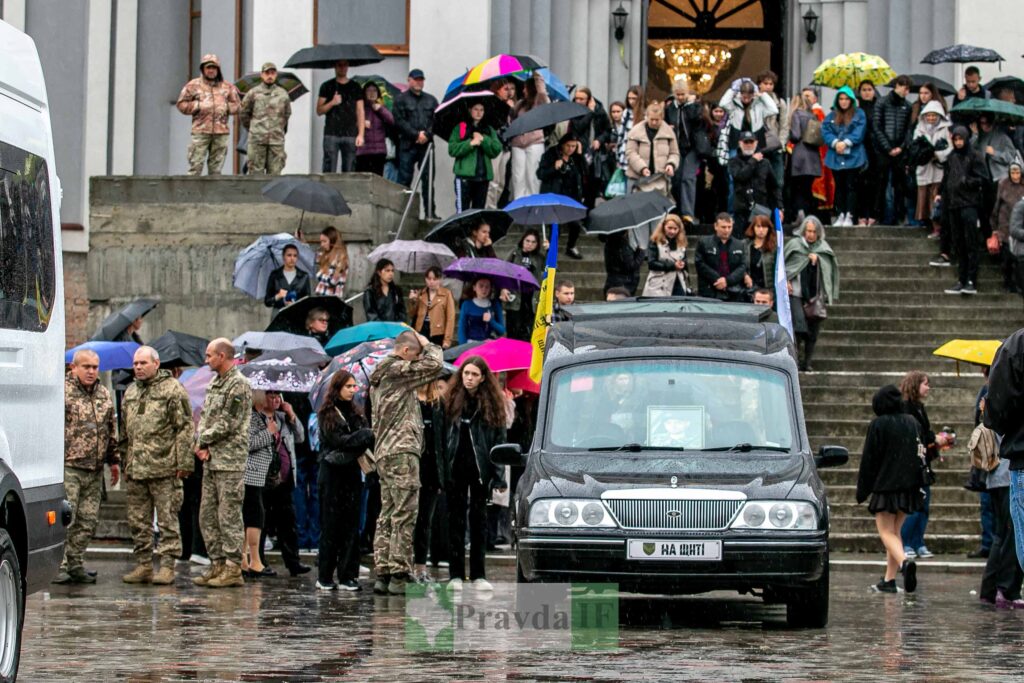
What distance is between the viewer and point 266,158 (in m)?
25.0

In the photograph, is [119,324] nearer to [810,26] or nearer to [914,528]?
[914,528]

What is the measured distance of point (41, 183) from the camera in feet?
33.4

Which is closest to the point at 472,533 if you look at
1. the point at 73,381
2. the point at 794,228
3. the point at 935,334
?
the point at 73,381

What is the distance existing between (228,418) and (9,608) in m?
7.10

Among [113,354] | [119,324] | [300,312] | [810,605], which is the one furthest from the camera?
[119,324]

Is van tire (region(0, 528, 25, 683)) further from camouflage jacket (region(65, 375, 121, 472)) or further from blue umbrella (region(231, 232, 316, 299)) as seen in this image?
blue umbrella (region(231, 232, 316, 299))

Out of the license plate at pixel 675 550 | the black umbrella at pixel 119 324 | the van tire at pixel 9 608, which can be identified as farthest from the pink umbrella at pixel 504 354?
the van tire at pixel 9 608

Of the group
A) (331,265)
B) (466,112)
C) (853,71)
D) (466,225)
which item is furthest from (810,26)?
(331,265)

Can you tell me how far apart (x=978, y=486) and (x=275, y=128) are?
37.3ft

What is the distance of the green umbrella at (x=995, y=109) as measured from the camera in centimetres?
2441

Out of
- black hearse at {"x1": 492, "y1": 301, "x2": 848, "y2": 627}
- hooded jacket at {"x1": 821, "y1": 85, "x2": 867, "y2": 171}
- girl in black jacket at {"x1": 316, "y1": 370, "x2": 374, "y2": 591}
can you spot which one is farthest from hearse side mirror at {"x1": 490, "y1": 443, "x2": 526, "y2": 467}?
hooded jacket at {"x1": 821, "y1": 85, "x2": 867, "y2": 171}

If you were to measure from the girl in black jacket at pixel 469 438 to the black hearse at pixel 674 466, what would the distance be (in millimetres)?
850

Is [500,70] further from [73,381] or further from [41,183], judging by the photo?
[41,183]

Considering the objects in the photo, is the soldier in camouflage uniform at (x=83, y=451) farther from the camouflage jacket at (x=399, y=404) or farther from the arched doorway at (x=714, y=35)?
the arched doorway at (x=714, y=35)
